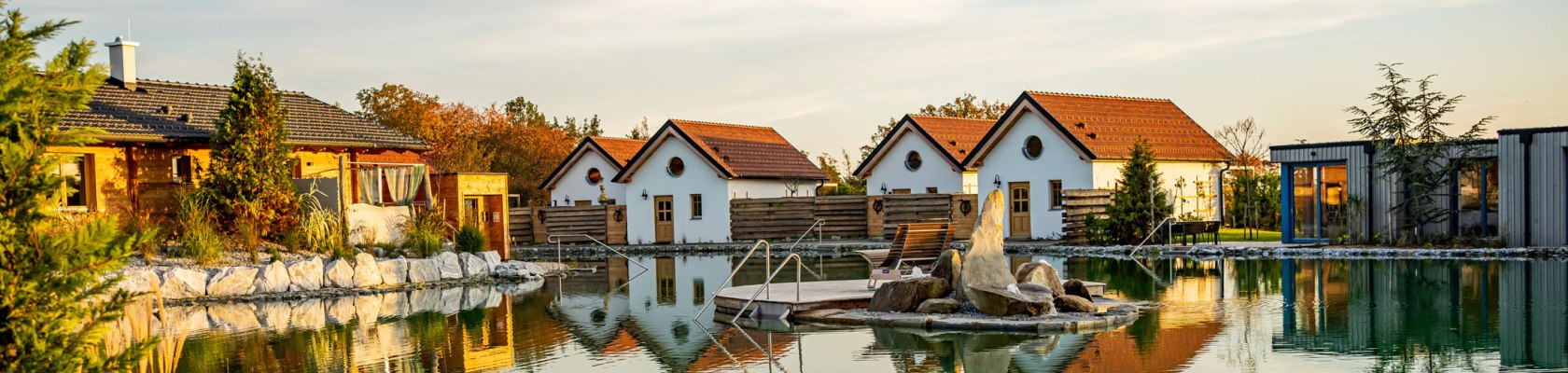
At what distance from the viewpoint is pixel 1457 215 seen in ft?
73.2

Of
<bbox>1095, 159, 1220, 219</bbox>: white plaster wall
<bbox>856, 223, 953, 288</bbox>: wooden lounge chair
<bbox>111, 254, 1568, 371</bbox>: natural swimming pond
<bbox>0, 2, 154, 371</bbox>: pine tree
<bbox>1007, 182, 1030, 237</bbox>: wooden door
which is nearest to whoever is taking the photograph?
<bbox>0, 2, 154, 371</bbox>: pine tree

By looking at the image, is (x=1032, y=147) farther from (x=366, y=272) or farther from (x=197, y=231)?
(x=197, y=231)

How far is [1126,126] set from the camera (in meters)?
31.4

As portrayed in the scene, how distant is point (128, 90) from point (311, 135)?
309 centimetres

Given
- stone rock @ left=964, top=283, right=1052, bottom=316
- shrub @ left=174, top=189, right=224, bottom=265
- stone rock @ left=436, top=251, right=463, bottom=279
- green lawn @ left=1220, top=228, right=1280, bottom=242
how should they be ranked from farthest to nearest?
green lawn @ left=1220, top=228, right=1280, bottom=242 → stone rock @ left=436, top=251, right=463, bottom=279 → shrub @ left=174, top=189, right=224, bottom=265 → stone rock @ left=964, top=283, right=1052, bottom=316

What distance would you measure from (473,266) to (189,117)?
573cm

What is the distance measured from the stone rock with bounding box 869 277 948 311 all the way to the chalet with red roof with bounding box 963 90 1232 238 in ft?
53.5

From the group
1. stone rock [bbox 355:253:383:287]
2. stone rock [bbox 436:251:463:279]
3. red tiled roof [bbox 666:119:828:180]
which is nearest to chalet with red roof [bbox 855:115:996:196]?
red tiled roof [bbox 666:119:828:180]

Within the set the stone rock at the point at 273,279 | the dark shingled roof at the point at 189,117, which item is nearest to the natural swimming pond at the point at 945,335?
the stone rock at the point at 273,279

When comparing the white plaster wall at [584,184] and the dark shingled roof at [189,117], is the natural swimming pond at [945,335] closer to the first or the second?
the dark shingled roof at [189,117]

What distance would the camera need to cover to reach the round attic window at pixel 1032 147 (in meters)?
30.4

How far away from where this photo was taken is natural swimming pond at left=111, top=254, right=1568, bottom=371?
9.75 meters

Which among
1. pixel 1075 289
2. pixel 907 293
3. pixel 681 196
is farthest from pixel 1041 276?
pixel 681 196

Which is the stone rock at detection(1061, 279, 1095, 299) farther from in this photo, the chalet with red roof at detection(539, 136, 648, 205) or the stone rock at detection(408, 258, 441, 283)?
the chalet with red roof at detection(539, 136, 648, 205)
